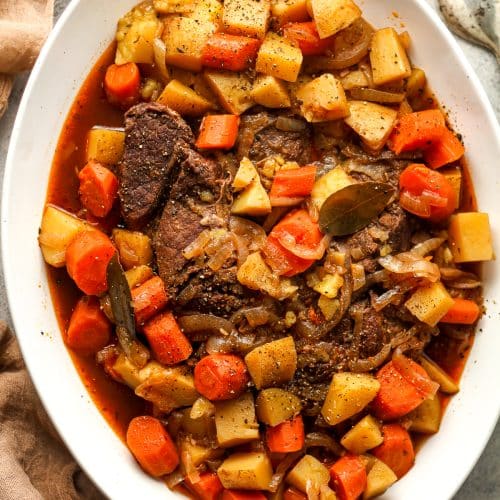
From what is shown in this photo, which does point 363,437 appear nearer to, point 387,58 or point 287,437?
point 287,437

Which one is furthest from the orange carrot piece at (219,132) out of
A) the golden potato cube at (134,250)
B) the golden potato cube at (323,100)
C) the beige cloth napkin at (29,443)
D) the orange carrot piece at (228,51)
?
the beige cloth napkin at (29,443)

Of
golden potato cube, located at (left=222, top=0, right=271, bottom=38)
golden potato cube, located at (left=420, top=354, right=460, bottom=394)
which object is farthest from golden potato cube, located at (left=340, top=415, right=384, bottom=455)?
golden potato cube, located at (left=222, top=0, right=271, bottom=38)

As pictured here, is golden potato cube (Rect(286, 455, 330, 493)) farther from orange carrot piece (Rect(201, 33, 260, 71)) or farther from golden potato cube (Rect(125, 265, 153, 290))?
orange carrot piece (Rect(201, 33, 260, 71))

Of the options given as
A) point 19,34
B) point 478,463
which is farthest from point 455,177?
point 19,34

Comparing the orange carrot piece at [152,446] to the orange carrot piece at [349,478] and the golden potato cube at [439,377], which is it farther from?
the golden potato cube at [439,377]

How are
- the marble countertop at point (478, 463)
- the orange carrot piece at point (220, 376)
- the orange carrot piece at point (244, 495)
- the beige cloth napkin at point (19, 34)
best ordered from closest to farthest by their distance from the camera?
the orange carrot piece at point (220, 376), the orange carrot piece at point (244, 495), the beige cloth napkin at point (19, 34), the marble countertop at point (478, 463)

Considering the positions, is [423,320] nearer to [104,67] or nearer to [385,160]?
[385,160]
